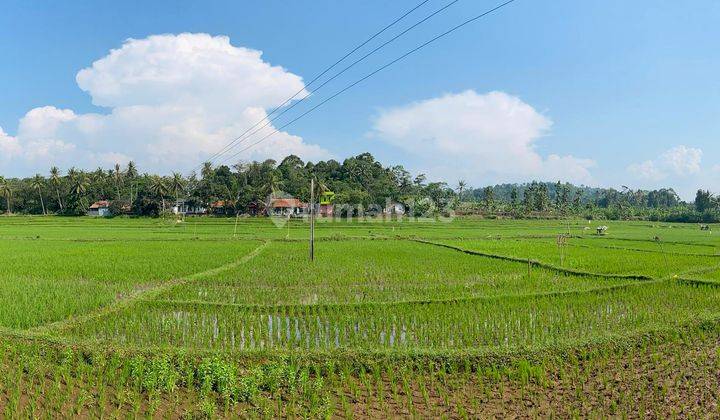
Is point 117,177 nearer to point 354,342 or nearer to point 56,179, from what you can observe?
point 56,179

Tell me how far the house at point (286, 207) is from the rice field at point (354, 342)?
1668 inches

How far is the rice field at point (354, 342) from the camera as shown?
17.1ft

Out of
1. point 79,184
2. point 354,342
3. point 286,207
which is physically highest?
point 79,184

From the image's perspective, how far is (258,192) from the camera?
5447 centimetres

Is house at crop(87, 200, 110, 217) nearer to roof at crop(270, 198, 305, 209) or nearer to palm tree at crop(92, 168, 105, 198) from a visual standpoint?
palm tree at crop(92, 168, 105, 198)

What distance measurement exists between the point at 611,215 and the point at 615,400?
72662 millimetres

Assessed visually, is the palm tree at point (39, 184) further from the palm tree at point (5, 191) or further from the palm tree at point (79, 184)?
the palm tree at point (79, 184)

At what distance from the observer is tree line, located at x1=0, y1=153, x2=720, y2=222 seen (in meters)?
55.3

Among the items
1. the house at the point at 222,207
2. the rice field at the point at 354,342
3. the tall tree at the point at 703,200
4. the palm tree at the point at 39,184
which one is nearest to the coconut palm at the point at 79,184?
the palm tree at the point at 39,184

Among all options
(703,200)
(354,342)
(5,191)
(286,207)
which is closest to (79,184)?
Answer: (5,191)

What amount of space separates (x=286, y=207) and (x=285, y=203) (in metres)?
0.53

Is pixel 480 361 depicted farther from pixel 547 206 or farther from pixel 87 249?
pixel 547 206

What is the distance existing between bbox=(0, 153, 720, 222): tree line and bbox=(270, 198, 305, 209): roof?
1.28 m

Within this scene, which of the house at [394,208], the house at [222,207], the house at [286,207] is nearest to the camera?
the house at [222,207]
